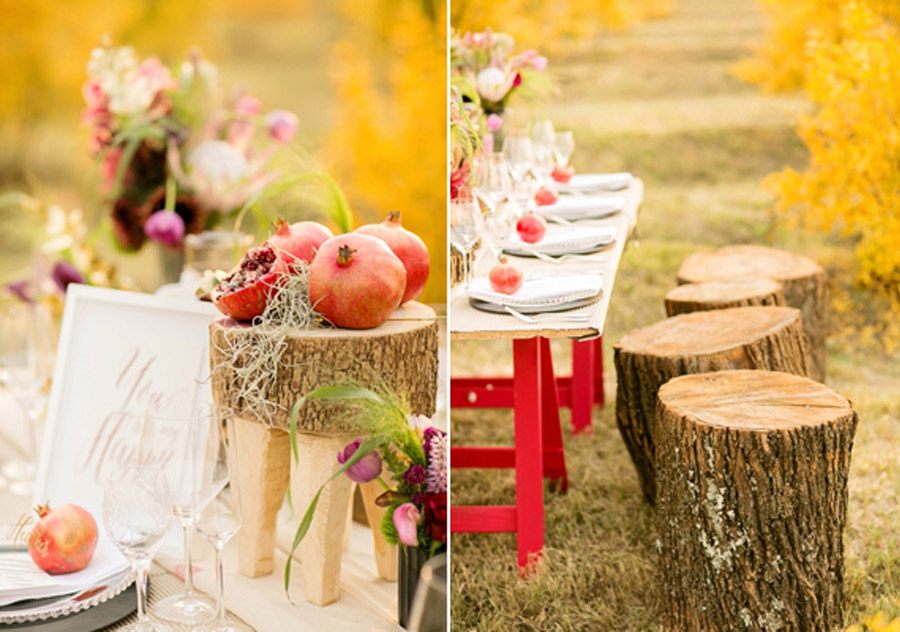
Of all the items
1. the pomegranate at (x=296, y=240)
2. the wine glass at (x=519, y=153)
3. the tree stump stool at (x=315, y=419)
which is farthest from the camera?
the wine glass at (x=519, y=153)

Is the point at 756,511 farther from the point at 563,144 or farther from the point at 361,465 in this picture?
the point at 563,144

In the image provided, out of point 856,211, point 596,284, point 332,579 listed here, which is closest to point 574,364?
point 596,284

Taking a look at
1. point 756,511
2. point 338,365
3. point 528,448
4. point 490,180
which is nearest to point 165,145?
point 490,180

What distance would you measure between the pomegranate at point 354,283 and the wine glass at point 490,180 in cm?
91

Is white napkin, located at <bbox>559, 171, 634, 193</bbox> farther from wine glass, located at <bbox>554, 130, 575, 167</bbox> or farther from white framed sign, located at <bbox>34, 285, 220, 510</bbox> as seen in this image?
white framed sign, located at <bbox>34, 285, 220, 510</bbox>

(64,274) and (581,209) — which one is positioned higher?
(581,209)

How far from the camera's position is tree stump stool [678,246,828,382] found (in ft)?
12.9

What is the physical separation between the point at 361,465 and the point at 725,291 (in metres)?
1.92

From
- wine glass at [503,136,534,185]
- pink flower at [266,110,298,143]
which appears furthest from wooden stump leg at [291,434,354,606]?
wine glass at [503,136,534,185]

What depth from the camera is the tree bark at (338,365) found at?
1.92 metres

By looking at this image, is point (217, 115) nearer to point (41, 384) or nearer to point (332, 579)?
A: point (41, 384)

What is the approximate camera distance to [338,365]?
1.92 meters

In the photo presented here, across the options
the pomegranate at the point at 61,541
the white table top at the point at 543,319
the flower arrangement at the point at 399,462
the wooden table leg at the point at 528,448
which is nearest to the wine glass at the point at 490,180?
the white table top at the point at 543,319

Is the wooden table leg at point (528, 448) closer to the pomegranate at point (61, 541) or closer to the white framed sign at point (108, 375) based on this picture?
the white framed sign at point (108, 375)
